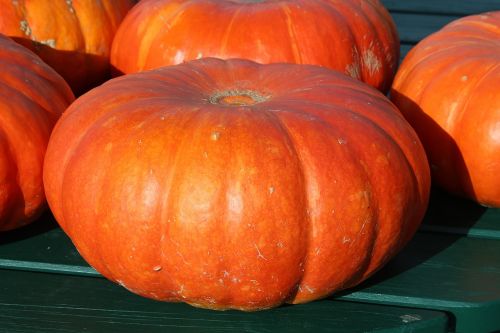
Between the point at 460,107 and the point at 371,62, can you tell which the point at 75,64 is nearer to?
the point at 371,62

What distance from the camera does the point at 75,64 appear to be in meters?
2.32

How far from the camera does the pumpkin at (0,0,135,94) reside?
2199 millimetres

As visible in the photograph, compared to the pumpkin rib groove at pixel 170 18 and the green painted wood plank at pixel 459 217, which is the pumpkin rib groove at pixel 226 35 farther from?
the green painted wood plank at pixel 459 217

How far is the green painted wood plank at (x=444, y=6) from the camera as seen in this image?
3.61 meters

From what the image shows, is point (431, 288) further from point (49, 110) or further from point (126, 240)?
point (49, 110)

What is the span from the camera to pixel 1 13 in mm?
2174

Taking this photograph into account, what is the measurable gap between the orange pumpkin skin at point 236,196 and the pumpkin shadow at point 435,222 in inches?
4.3

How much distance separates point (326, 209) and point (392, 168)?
158mm

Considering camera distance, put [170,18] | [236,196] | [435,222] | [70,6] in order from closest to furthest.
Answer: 1. [236,196]
2. [435,222]
3. [170,18]
4. [70,6]

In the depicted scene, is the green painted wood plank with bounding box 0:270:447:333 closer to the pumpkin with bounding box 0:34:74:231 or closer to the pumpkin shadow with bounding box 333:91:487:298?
the pumpkin shadow with bounding box 333:91:487:298

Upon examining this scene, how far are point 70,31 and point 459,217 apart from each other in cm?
109

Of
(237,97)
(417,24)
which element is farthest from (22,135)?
(417,24)

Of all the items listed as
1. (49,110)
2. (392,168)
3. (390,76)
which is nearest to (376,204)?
(392,168)

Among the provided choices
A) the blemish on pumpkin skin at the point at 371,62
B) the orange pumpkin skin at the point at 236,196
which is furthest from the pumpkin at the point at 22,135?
the blemish on pumpkin skin at the point at 371,62
